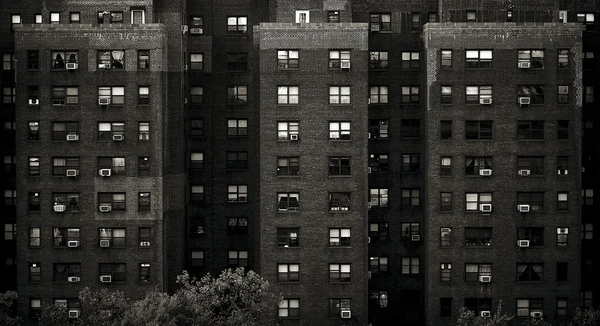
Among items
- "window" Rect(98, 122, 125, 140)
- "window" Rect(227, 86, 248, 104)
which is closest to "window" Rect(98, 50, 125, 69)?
"window" Rect(98, 122, 125, 140)

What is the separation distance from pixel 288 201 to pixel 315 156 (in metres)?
4.50

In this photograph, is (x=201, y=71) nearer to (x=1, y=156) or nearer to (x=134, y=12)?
(x=134, y=12)

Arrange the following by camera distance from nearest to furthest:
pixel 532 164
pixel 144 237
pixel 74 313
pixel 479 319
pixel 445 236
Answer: pixel 479 319 < pixel 74 313 < pixel 144 237 < pixel 532 164 < pixel 445 236

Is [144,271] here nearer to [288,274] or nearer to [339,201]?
[288,274]

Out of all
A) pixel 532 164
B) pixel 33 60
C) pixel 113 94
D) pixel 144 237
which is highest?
pixel 33 60

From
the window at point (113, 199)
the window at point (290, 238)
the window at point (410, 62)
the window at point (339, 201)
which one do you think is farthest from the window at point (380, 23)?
the window at point (113, 199)

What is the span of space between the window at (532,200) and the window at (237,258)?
2498 cm

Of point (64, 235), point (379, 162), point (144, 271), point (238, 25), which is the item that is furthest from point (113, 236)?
point (379, 162)

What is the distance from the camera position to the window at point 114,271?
77.5 meters

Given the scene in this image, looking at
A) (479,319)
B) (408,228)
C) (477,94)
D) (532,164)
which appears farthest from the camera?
(408,228)

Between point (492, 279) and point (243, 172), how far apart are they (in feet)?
79.4

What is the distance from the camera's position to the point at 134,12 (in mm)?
79625

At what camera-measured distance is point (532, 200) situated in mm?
78875

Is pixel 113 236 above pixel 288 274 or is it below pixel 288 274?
above
